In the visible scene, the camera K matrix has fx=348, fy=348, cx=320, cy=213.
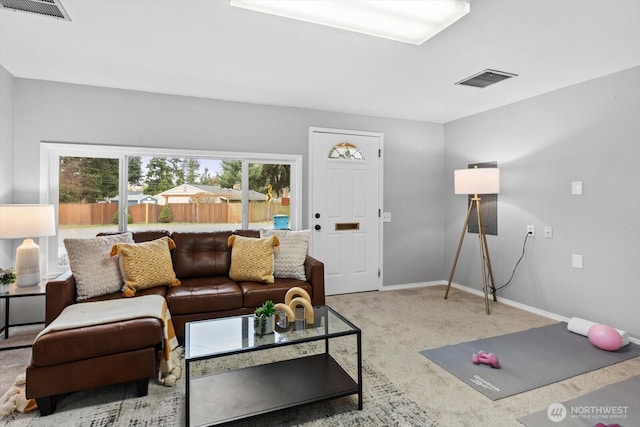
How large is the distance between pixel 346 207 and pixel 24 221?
127 inches

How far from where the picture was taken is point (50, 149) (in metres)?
3.38

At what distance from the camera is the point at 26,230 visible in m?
2.85

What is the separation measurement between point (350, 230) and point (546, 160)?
232 centimetres

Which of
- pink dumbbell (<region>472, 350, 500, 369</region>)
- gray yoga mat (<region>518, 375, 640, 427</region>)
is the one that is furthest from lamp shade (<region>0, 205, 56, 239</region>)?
gray yoga mat (<region>518, 375, 640, 427</region>)

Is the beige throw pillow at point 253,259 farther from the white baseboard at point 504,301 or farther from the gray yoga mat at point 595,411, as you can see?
the gray yoga mat at point 595,411

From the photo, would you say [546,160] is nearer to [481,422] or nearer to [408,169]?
[408,169]

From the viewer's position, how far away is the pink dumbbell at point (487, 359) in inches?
99.1

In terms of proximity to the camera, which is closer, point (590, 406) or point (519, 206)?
point (590, 406)

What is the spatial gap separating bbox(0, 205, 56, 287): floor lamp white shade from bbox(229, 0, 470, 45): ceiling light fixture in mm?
2390

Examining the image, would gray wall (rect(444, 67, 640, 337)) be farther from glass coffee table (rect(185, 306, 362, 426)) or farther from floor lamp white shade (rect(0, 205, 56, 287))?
floor lamp white shade (rect(0, 205, 56, 287))

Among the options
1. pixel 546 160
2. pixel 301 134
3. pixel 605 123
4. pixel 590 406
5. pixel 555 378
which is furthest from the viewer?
pixel 301 134

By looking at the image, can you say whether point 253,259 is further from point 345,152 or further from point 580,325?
point 580,325

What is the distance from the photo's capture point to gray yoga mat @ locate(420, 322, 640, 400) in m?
2.33

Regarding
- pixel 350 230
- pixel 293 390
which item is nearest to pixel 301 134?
pixel 350 230
